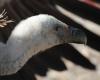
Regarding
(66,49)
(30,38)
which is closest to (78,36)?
(30,38)

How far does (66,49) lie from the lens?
5.06 feet

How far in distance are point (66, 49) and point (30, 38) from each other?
454mm

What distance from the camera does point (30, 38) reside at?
111 cm

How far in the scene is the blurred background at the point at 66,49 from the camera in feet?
4.80

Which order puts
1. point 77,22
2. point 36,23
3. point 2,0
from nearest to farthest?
point 36,23 < point 77,22 < point 2,0

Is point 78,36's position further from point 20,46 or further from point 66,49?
point 66,49

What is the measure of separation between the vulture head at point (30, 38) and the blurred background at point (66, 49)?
30 centimetres

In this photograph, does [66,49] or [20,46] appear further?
[66,49]

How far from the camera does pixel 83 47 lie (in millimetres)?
1541

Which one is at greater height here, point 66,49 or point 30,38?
point 30,38

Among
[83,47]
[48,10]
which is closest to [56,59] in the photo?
[83,47]

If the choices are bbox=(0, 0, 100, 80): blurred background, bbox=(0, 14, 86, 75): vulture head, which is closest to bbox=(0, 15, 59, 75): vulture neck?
bbox=(0, 14, 86, 75): vulture head

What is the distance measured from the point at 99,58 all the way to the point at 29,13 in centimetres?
36

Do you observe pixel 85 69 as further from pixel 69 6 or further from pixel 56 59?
pixel 69 6
